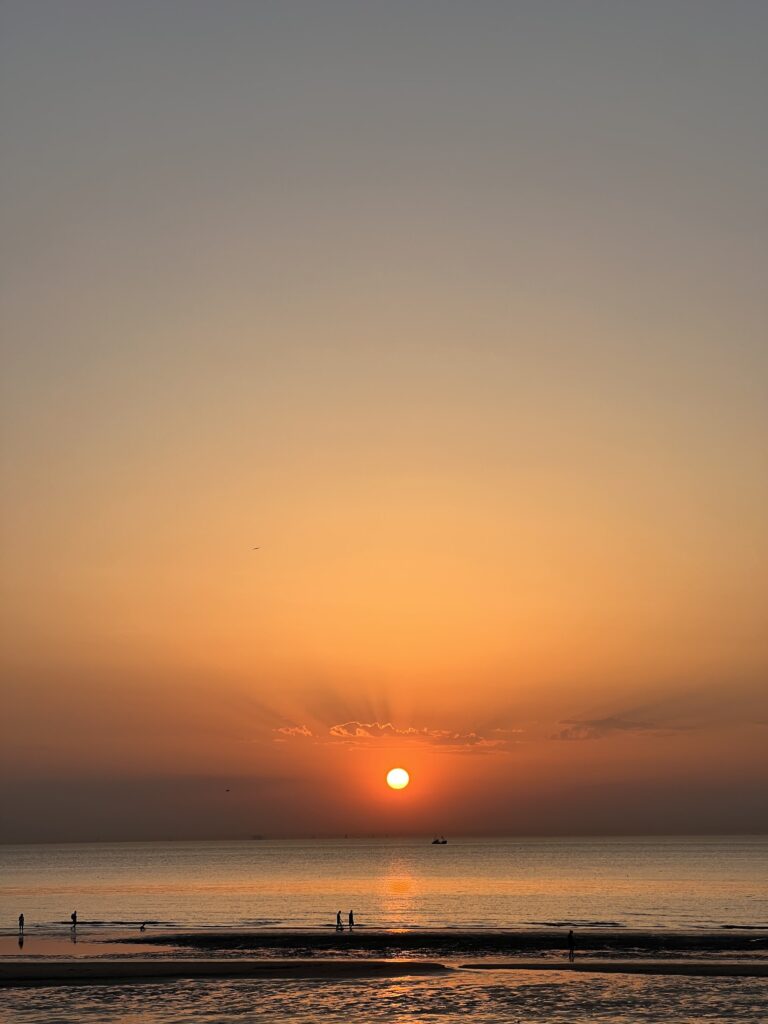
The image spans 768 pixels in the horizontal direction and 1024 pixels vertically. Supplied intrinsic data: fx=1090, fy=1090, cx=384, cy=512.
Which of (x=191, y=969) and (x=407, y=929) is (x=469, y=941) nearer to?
(x=407, y=929)

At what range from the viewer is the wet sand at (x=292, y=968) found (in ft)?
209

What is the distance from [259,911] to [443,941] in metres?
50.7

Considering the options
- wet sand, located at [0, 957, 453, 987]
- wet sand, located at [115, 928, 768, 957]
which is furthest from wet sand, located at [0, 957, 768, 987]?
wet sand, located at [115, 928, 768, 957]

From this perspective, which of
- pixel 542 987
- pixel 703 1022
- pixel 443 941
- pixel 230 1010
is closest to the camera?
pixel 703 1022

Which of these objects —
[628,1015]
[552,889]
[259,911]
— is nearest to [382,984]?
[628,1015]

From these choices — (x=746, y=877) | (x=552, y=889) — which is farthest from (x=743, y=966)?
(x=746, y=877)

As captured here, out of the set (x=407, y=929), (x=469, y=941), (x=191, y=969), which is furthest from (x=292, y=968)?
(x=407, y=929)

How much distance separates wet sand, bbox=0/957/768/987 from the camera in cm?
6375

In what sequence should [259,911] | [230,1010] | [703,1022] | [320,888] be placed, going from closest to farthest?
[703,1022] → [230,1010] → [259,911] → [320,888]

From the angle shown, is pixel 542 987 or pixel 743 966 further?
pixel 743 966

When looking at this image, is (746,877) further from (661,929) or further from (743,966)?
(743,966)

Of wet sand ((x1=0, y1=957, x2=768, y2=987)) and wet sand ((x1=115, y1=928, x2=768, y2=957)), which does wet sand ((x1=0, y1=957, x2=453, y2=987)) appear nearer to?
wet sand ((x1=0, y1=957, x2=768, y2=987))

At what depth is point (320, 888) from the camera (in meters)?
188

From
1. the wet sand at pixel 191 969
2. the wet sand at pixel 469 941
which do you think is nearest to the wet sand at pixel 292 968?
the wet sand at pixel 191 969
